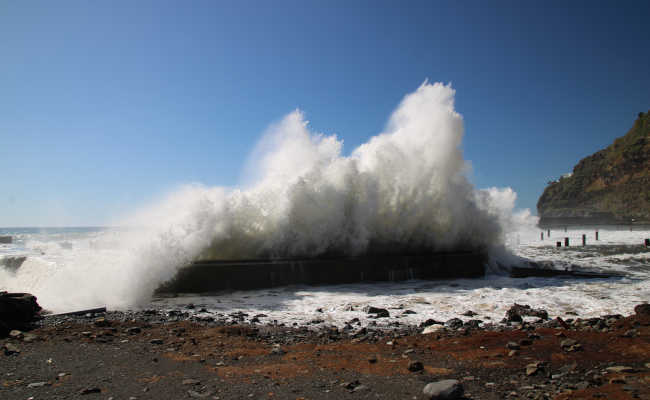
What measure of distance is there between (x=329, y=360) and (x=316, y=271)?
703cm

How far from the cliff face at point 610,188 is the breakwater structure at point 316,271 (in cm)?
6737

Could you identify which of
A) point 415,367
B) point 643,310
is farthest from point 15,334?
point 643,310

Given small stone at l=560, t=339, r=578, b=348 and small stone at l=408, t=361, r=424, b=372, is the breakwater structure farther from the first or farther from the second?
small stone at l=560, t=339, r=578, b=348

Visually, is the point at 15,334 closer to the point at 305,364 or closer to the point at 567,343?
the point at 305,364

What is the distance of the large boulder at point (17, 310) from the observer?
614cm

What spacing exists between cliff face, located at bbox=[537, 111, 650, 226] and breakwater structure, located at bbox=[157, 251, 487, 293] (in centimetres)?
6737

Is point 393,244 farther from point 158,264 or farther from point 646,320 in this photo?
point 646,320

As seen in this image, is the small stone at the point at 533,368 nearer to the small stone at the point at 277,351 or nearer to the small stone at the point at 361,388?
the small stone at the point at 361,388

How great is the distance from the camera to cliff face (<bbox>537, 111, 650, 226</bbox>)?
73.7 metres

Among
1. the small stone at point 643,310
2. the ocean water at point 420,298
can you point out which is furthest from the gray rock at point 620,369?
the ocean water at point 420,298

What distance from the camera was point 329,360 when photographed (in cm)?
453

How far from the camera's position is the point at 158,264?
9.98m

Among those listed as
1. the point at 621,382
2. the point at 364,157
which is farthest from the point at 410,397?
the point at 364,157

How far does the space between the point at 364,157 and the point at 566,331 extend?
1099cm
